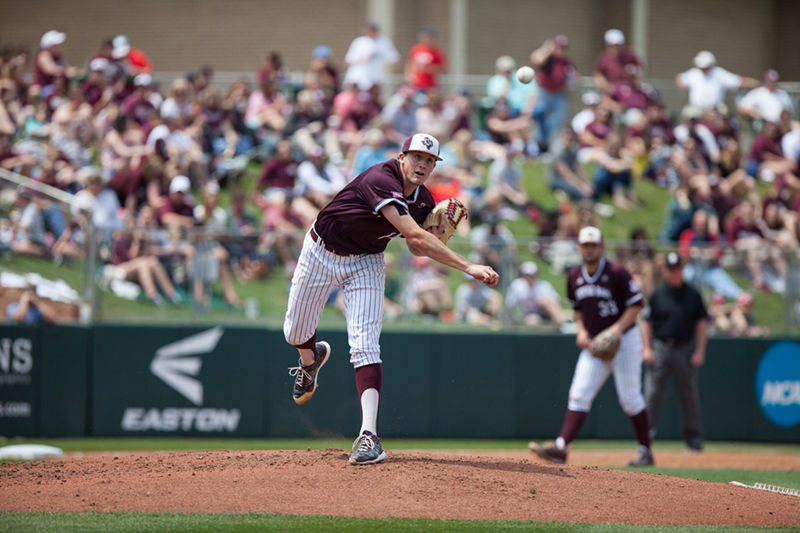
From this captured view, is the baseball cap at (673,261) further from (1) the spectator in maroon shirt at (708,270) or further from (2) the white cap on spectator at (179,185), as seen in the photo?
(2) the white cap on spectator at (179,185)

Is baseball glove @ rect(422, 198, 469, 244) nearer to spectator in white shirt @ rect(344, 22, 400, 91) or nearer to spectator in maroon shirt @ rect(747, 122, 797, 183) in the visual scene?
spectator in white shirt @ rect(344, 22, 400, 91)

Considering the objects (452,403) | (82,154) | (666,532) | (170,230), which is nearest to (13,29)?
(82,154)

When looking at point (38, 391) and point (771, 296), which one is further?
point (771, 296)

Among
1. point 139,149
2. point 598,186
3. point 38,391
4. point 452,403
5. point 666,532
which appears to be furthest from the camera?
point 598,186

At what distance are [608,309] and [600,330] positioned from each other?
23 centimetres

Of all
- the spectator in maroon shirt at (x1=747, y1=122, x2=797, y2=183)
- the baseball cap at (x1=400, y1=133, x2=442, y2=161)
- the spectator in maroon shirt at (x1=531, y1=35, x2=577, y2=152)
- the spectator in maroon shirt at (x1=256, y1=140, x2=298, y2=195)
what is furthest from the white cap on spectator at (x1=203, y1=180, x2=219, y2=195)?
the spectator in maroon shirt at (x1=747, y1=122, x2=797, y2=183)

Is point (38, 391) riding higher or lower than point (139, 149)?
lower

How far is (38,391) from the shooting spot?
492 inches

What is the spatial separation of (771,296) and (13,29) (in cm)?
1866

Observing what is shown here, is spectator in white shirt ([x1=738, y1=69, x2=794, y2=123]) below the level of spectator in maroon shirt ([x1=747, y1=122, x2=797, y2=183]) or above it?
above

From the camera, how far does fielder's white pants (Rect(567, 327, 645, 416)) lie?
9.98 meters

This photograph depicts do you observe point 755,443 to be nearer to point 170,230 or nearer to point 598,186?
point 598,186

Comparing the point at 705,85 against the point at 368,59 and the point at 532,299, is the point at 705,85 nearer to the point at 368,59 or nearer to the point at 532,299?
the point at 368,59

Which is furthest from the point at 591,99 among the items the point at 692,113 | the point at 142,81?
the point at 142,81
